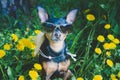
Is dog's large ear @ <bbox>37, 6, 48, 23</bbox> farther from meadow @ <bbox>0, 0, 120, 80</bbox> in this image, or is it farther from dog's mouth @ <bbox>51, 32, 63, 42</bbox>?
meadow @ <bbox>0, 0, 120, 80</bbox>

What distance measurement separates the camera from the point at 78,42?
393cm

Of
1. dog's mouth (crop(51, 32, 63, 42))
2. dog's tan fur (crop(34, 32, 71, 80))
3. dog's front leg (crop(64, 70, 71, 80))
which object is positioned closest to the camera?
dog's mouth (crop(51, 32, 63, 42))

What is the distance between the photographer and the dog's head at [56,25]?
2975mm

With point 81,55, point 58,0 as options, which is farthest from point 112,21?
point 58,0

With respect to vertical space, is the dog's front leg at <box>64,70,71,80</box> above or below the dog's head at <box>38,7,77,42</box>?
below

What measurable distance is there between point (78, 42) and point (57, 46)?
89 centimetres

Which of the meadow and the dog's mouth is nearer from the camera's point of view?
the dog's mouth

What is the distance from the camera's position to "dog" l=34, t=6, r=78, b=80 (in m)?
2.99

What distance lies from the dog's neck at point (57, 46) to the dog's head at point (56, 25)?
0.13 ft

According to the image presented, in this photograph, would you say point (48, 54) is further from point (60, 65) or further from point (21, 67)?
point (21, 67)

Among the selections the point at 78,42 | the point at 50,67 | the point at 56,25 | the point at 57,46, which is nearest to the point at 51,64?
the point at 50,67

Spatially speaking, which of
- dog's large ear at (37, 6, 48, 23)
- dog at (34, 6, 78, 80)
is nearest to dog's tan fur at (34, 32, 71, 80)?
dog at (34, 6, 78, 80)

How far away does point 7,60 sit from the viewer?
346 centimetres

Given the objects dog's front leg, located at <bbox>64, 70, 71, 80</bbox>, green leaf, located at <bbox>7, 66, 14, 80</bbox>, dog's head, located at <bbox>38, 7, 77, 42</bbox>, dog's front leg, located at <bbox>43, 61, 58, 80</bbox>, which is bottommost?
dog's front leg, located at <bbox>64, 70, 71, 80</bbox>
